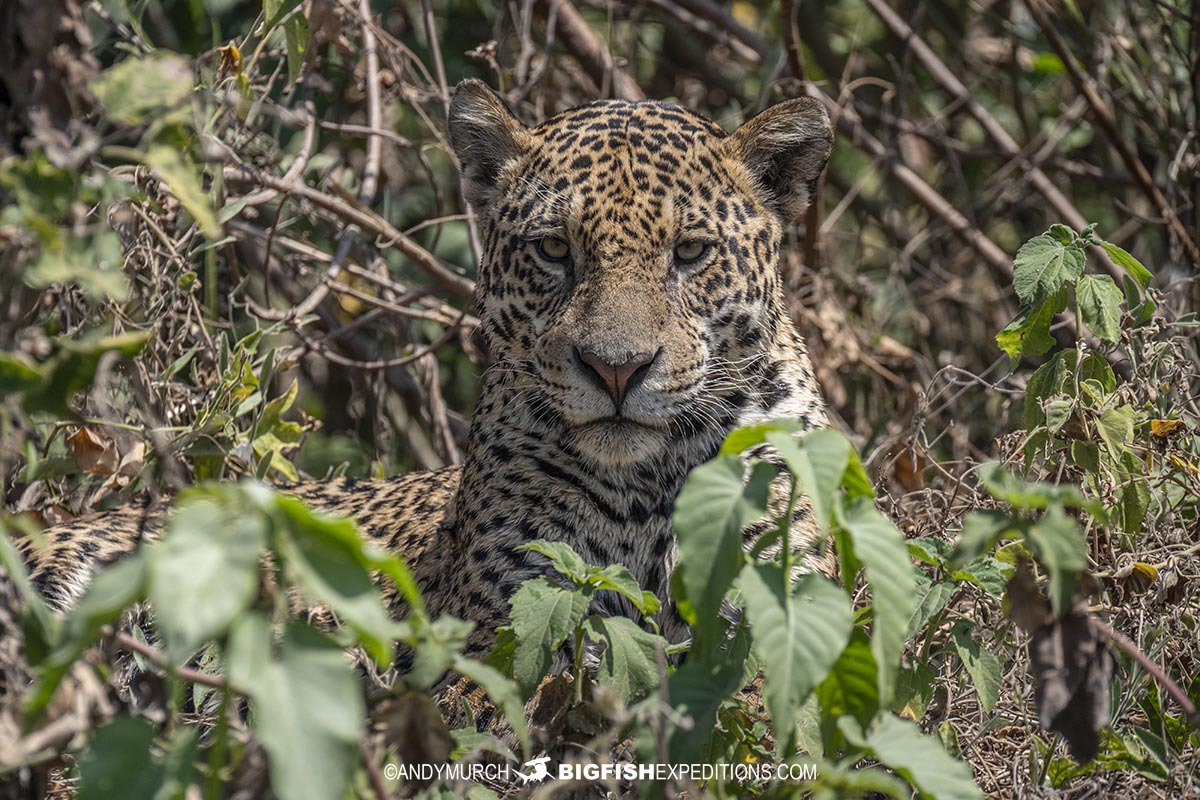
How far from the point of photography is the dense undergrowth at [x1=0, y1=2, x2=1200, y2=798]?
2.37 m

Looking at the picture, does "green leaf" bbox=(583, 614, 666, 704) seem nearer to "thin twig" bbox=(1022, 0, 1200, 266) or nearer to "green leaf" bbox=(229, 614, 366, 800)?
"green leaf" bbox=(229, 614, 366, 800)

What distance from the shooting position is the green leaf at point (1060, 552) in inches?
102

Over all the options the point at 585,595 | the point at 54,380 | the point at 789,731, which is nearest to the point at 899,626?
the point at 789,731

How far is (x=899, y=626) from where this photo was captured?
260 centimetres

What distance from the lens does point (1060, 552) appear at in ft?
8.52

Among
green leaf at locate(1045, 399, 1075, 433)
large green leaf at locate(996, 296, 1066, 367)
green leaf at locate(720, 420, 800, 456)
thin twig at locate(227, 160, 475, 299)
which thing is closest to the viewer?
green leaf at locate(720, 420, 800, 456)

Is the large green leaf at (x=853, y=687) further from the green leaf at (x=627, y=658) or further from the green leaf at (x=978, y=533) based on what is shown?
the green leaf at (x=627, y=658)

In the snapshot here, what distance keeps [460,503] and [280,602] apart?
255 cm

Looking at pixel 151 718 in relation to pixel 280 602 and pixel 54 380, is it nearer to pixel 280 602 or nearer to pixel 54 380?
pixel 280 602

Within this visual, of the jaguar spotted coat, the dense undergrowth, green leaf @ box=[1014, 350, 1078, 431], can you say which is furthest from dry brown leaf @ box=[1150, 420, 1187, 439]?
the jaguar spotted coat

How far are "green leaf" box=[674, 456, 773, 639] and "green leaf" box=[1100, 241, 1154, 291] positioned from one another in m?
1.69

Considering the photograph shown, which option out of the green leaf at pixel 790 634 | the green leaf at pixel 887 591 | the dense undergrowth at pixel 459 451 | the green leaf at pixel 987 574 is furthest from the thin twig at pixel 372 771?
the green leaf at pixel 987 574

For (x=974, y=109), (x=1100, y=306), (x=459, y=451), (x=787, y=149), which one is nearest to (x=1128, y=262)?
(x=1100, y=306)

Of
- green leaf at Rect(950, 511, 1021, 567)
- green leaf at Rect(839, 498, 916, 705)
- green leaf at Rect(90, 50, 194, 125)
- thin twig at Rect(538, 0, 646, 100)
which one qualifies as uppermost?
thin twig at Rect(538, 0, 646, 100)
